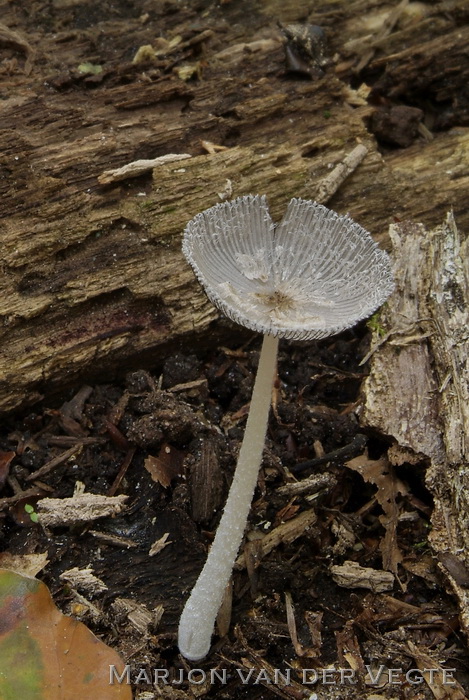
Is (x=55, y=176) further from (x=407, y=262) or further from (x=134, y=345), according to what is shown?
(x=407, y=262)

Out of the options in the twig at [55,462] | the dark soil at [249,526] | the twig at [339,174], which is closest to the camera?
the dark soil at [249,526]

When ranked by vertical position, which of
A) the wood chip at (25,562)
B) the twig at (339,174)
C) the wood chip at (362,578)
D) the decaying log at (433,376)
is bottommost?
the wood chip at (25,562)

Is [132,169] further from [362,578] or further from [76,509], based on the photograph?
[362,578]

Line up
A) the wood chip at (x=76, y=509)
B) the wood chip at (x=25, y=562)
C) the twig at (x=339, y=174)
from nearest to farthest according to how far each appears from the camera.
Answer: the wood chip at (x=25, y=562) < the wood chip at (x=76, y=509) < the twig at (x=339, y=174)

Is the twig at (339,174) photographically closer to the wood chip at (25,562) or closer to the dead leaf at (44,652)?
the wood chip at (25,562)

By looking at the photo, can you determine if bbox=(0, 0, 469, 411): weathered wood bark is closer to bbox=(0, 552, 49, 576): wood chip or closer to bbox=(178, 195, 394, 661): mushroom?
bbox=(178, 195, 394, 661): mushroom

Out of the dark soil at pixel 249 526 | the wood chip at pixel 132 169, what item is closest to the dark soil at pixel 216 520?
the dark soil at pixel 249 526

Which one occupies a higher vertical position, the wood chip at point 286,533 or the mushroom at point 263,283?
the mushroom at point 263,283
